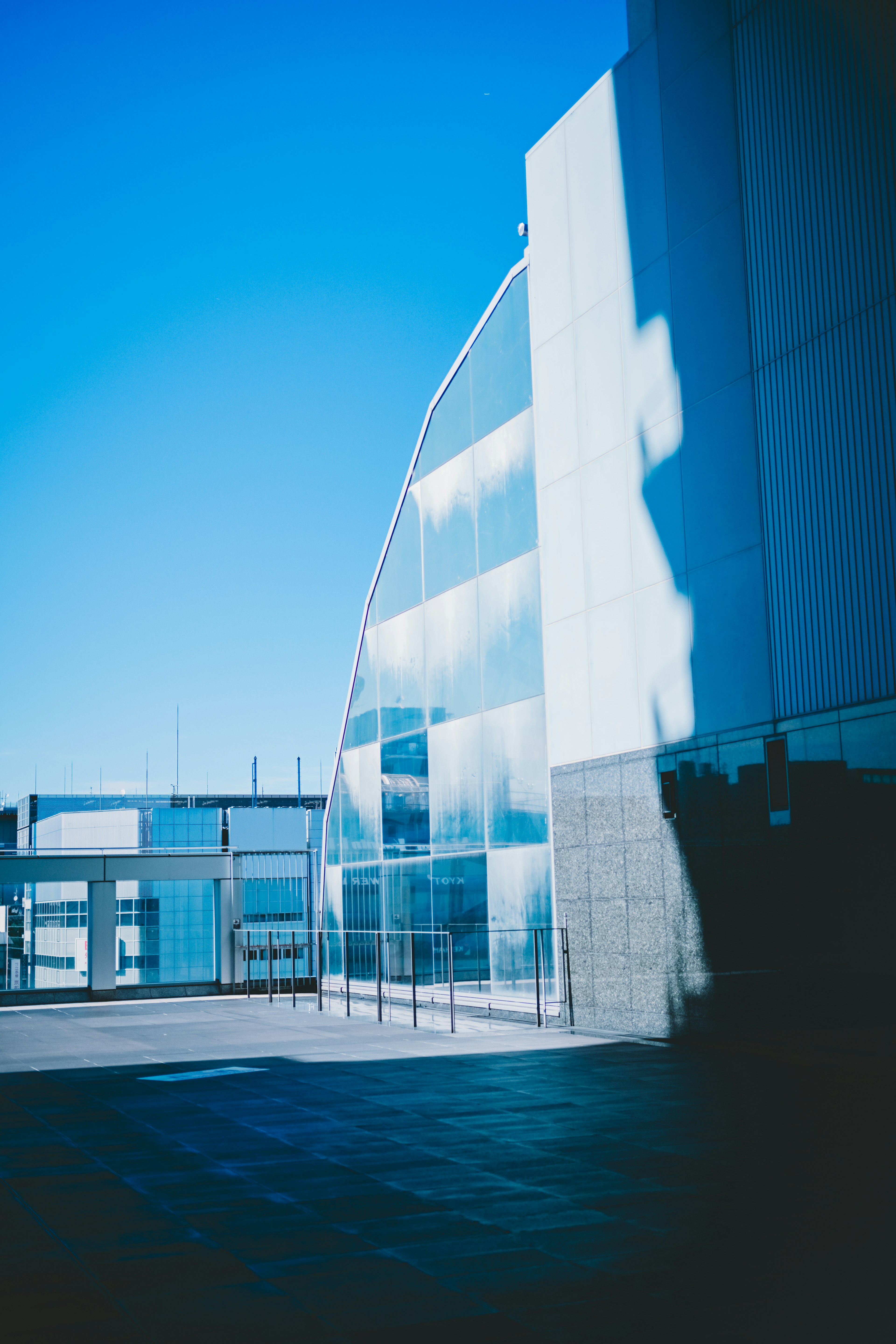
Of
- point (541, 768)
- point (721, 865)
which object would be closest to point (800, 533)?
point (721, 865)

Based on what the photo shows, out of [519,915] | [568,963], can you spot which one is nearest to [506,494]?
[519,915]

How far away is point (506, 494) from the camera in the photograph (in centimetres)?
1919

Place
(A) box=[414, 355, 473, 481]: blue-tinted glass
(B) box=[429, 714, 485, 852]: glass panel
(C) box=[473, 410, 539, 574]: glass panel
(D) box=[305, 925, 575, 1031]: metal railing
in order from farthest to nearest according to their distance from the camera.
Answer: (A) box=[414, 355, 473, 481]: blue-tinted glass
(B) box=[429, 714, 485, 852]: glass panel
(C) box=[473, 410, 539, 574]: glass panel
(D) box=[305, 925, 575, 1031]: metal railing

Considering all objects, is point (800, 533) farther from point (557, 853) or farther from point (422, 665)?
point (422, 665)

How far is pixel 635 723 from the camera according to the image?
15789mm

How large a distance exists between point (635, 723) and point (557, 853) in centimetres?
249

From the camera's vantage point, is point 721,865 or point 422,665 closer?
point 721,865

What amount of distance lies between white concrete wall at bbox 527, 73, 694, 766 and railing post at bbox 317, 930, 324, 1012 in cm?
615

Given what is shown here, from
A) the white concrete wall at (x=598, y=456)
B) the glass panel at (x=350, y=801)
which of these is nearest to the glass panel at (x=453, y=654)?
the white concrete wall at (x=598, y=456)

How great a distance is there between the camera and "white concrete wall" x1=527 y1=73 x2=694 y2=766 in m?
15.3

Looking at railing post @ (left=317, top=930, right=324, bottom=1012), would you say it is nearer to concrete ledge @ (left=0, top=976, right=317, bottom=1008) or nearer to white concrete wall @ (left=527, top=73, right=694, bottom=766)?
concrete ledge @ (left=0, top=976, right=317, bottom=1008)

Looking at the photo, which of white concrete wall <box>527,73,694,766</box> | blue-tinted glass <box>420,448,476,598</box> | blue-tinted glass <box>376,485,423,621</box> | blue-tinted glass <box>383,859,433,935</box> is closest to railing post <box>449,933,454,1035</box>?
blue-tinted glass <box>383,859,433,935</box>

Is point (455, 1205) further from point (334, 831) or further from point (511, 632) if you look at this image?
point (334, 831)

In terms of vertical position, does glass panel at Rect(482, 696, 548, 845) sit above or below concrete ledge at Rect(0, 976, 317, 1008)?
above
